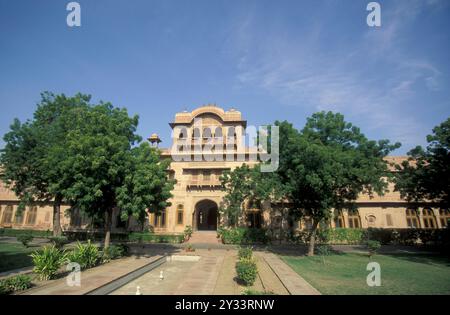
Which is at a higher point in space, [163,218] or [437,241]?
[163,218]

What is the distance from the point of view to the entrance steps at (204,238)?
86.0ft

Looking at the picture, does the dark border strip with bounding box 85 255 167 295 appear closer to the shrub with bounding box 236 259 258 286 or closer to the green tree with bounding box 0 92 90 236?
the shrub with bounding box 236 259 258 286

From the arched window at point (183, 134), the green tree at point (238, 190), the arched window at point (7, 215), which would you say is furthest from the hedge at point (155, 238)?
the arched window at point (7, 215)

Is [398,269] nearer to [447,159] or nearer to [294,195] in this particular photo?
[294,195]

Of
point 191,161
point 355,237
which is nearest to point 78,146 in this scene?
point 191,161

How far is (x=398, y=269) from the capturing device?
1354cm

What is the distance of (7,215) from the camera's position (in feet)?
112

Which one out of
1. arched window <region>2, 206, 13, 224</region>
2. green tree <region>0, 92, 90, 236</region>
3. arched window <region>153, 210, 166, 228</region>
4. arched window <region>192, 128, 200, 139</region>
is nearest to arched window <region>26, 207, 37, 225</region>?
arched window <region>2, 206, 13, 224</region>

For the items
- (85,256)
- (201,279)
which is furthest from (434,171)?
(85,256)

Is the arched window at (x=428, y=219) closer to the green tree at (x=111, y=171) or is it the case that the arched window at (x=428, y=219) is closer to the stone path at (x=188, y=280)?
the stone path at (x=188, y=280)

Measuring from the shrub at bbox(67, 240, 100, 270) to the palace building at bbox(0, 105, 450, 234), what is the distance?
1490 centimetres

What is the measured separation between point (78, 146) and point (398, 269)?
19.5m

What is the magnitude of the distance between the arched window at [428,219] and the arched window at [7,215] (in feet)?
180

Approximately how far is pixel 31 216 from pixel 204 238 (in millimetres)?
25594
